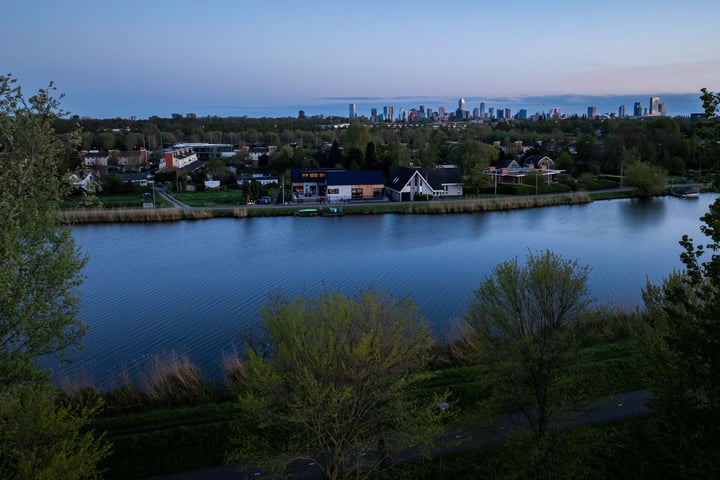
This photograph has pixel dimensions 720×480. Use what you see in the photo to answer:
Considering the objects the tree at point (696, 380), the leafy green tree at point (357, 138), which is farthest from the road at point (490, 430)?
the leafy green tree at point (357, 138)

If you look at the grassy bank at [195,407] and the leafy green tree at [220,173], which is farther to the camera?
the leafy green tree at [220,173]

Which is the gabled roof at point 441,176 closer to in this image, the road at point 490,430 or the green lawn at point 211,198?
the green lawn at point 211,198

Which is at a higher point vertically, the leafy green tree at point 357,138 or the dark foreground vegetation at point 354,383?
the leafy green tree at point 357,138

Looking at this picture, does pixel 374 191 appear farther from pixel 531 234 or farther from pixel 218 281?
pixel 218 281

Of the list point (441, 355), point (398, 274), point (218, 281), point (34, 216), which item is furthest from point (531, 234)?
point (34, 216)

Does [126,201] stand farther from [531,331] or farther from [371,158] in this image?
[531,331]

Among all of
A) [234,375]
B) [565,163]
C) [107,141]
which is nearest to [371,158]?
[565,163]

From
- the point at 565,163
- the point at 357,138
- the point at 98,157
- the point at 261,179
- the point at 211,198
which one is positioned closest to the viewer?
the point at 211,198
